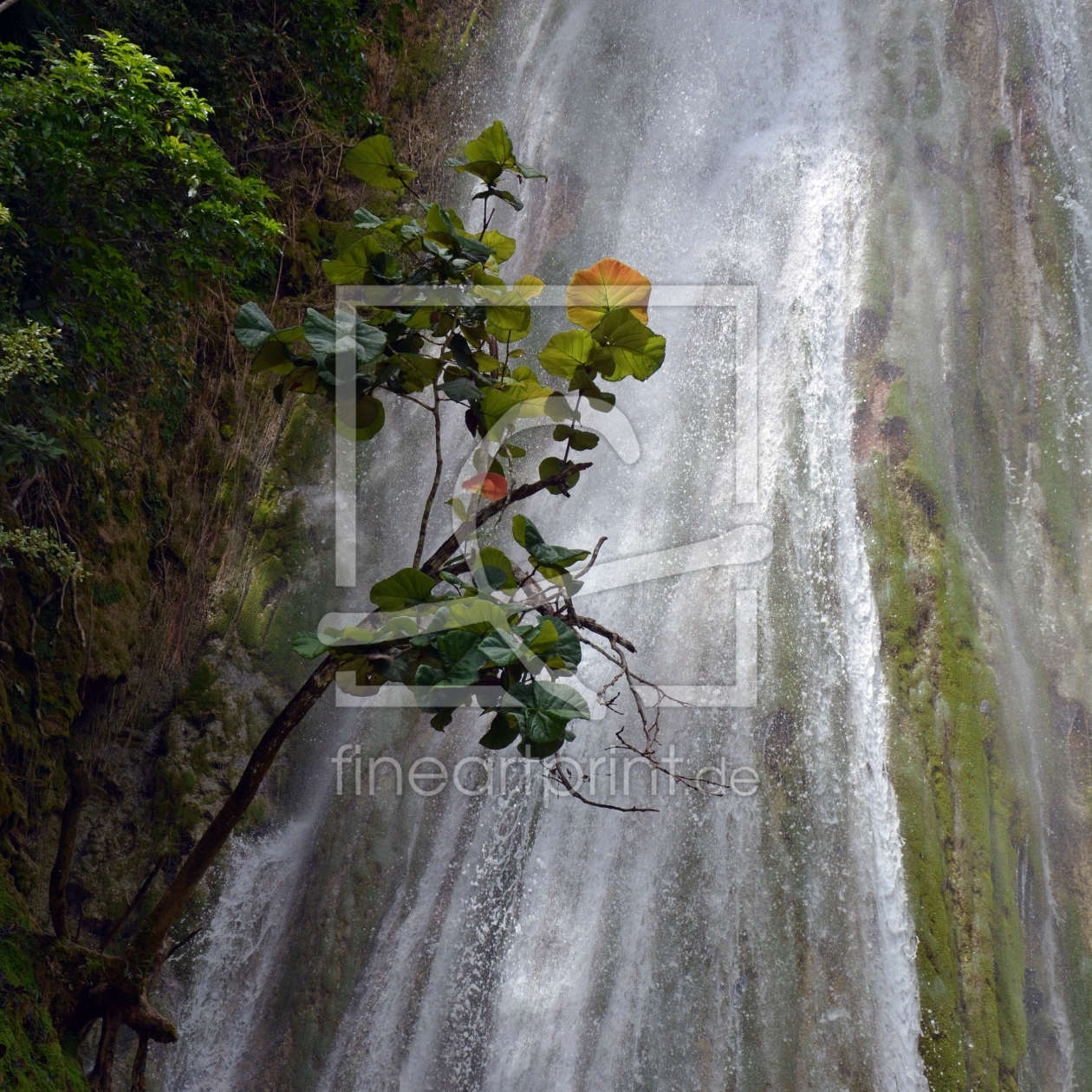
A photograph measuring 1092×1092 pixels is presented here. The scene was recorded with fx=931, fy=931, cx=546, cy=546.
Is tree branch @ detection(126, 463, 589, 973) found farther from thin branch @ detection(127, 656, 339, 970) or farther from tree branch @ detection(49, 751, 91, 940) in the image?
tree branch @ detection(49, 751, 91, 940)

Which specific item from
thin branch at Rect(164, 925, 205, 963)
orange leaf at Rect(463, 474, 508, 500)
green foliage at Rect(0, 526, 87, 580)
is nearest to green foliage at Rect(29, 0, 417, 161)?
green foliage at Rect(0, 526, 87, 580)

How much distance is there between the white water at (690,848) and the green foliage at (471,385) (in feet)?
5.63

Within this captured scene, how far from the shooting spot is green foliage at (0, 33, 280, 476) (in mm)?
1977

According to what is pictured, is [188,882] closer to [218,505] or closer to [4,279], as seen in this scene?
[4,279]

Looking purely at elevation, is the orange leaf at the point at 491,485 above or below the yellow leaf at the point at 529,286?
below

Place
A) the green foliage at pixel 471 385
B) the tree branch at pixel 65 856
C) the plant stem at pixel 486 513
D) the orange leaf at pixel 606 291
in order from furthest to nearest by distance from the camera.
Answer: the tree branch at pixel 65 856 → the plant stem at pixel 486 513 → the orange leaf at pixel 606 291 → the green foliage at pixel 471 385

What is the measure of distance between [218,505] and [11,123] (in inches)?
67.7

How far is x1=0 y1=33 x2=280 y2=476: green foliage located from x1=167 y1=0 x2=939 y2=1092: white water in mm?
1467

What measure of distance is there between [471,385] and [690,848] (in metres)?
2.14

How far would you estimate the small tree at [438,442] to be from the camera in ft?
4.76

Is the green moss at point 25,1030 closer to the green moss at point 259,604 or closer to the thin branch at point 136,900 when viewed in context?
the thin branch at point 136,900

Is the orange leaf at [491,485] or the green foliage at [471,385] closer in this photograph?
the green foliage at [471,385]

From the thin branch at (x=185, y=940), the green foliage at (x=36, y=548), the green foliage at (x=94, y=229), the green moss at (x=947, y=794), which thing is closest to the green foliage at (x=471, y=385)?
the green foliage at (x=94, y=229)

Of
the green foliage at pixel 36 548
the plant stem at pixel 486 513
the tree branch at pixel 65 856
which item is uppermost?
the plant stem at pixel 486 513
